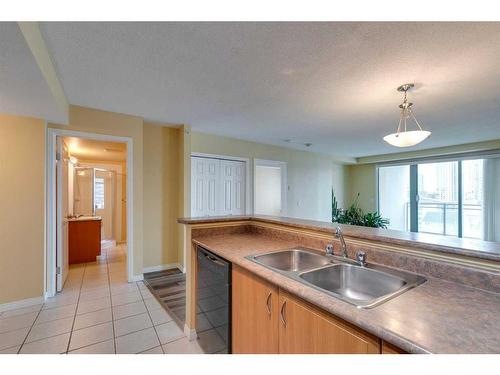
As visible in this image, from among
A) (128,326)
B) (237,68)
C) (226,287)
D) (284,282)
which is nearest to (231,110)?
(237,68)

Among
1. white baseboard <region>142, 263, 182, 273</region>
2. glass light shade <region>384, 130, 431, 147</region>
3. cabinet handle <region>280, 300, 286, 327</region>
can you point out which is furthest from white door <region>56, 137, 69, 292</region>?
glass light shade <region>384, 130, 431, 147</region>

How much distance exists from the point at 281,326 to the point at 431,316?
0.65 metres

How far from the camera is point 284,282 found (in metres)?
1.13

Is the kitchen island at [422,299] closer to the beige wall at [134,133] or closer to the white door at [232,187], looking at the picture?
the beige wall at [134,133]

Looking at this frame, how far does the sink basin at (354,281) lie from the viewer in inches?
50.4

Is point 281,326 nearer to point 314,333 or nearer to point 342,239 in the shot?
point 314,333

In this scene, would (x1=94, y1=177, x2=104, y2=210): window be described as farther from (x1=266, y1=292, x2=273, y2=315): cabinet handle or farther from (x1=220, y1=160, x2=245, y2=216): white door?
(x1=266, y1=292, x2=273, y2=315): cabinet handle

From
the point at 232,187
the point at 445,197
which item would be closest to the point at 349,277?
the point at 232,187

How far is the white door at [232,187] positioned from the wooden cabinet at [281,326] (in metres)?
2.94

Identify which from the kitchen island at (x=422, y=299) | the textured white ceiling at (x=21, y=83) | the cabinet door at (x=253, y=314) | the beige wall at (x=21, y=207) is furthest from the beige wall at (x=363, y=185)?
the beige wall at (x=21, y=207)

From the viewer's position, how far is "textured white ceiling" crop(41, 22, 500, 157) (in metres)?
1.55

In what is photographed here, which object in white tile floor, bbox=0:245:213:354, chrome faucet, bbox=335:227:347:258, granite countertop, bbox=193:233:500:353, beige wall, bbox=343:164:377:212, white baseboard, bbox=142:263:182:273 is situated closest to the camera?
granite countertop, bbox=193:233:500:353

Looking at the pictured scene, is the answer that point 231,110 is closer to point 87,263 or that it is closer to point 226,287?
point 226,287

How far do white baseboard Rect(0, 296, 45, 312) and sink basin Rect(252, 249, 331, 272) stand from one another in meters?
2.74
